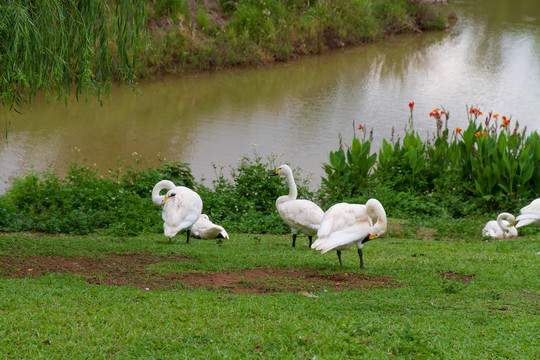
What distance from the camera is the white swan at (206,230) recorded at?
36.6ft

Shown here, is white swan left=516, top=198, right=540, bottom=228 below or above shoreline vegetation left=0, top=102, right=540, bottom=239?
above

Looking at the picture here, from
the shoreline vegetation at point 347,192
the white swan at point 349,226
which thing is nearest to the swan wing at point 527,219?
the shoreline vegetation at point 347,192

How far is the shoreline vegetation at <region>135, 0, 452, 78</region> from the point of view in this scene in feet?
85.2

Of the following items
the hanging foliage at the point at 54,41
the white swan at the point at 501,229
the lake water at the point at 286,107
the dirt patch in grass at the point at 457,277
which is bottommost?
the lake water at the point at 286,107

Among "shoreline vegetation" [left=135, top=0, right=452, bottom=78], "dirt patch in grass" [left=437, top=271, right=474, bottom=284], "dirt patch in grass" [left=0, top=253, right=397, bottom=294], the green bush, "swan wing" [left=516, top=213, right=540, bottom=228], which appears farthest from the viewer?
"shoreline vegetation" [left=135, top=0, right=452, bottom=78]

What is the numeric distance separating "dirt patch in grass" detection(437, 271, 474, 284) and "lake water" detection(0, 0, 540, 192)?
7.77 m

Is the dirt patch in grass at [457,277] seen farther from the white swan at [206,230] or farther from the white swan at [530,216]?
the white swan at [206,230]

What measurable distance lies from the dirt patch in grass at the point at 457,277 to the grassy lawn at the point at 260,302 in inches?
1.1

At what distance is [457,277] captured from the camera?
320 inches

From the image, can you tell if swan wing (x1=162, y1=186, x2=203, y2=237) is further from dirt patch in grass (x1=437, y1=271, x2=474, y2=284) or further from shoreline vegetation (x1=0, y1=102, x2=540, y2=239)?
dirt patch in grass (x1=437, y1=271, x2=474, y2=284)

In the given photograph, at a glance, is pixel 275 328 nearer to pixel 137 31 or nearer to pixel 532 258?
pixel 137 31

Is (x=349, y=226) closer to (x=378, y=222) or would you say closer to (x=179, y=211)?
(x=378, y=222)

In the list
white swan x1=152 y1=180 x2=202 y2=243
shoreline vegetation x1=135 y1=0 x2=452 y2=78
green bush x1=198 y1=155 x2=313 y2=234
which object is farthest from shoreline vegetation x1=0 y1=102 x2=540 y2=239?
shoreline vegetation x1=135 y1=0 x2=452 y2=78

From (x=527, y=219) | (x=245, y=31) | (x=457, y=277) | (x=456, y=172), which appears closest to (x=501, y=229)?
(x=527, y=219)
